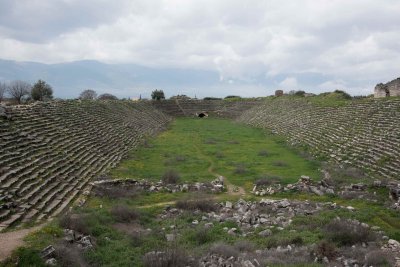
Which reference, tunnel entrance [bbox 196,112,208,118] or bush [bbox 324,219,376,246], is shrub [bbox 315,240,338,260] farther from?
tunnel entrance [bbox 196,112,208,118]

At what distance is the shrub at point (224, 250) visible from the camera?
1338 centimetres

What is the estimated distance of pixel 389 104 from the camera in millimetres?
38438

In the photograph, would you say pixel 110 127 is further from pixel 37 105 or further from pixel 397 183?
pixel 397 183

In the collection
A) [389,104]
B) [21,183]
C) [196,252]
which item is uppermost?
[389,104]

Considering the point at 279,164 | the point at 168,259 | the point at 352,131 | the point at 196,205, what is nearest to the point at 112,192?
the point at 196,205

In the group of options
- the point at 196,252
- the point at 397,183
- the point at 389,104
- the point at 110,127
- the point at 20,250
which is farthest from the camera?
the point at 110,127

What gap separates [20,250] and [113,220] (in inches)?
208

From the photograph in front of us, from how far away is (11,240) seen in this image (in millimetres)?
13391

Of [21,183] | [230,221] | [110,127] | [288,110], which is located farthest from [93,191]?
[288,110]

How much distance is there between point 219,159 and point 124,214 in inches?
657

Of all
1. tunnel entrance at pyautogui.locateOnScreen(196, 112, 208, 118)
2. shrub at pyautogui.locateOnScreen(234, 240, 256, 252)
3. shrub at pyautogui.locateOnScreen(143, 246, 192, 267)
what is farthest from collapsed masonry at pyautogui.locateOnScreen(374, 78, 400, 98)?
shrub at pyautogui.locateOnScreen(143, 246, 192, 267)

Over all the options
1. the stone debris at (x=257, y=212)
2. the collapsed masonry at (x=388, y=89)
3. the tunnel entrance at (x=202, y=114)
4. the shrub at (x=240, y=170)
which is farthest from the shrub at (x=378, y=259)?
the tunnel entrance at (x=202, y=114)

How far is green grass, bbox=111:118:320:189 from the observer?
1054 inches

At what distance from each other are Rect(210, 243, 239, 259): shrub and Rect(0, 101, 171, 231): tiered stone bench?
7.41 metres
